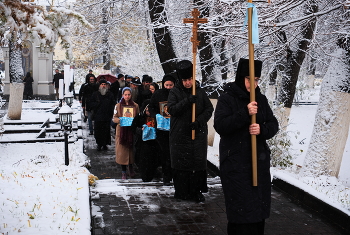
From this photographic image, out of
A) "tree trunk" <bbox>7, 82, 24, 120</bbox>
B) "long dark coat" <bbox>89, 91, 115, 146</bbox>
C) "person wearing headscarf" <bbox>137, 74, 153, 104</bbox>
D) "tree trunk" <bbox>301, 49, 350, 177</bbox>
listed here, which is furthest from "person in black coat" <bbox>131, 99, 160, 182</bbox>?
"tree trunk" <bbox>7, 82, 24, 120</bbox>

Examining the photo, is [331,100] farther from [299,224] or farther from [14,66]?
[14,66]

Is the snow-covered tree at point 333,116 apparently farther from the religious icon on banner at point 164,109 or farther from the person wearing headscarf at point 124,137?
the person wearing headscarf at point 124,137

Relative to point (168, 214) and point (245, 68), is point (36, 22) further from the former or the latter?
point (168, 214)

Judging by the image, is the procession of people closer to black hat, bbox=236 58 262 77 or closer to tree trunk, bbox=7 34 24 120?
black hat, bbox=236 58 262 77

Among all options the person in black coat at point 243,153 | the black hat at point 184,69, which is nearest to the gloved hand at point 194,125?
the black hat at point 184,69

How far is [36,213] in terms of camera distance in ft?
17.4

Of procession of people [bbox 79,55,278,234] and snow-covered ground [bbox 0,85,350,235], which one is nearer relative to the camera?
procession of people [bbox 79,55,278,234]

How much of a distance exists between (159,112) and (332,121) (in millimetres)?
3353

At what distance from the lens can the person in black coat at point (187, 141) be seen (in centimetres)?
670

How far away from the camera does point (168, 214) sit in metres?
6.10

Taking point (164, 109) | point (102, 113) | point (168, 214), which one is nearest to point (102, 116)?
point (102, 113)

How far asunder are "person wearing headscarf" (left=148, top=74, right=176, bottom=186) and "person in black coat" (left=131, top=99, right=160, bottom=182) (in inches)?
10.6

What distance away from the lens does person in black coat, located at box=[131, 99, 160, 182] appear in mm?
8352

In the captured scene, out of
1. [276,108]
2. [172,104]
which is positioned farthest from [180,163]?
[276,108]
